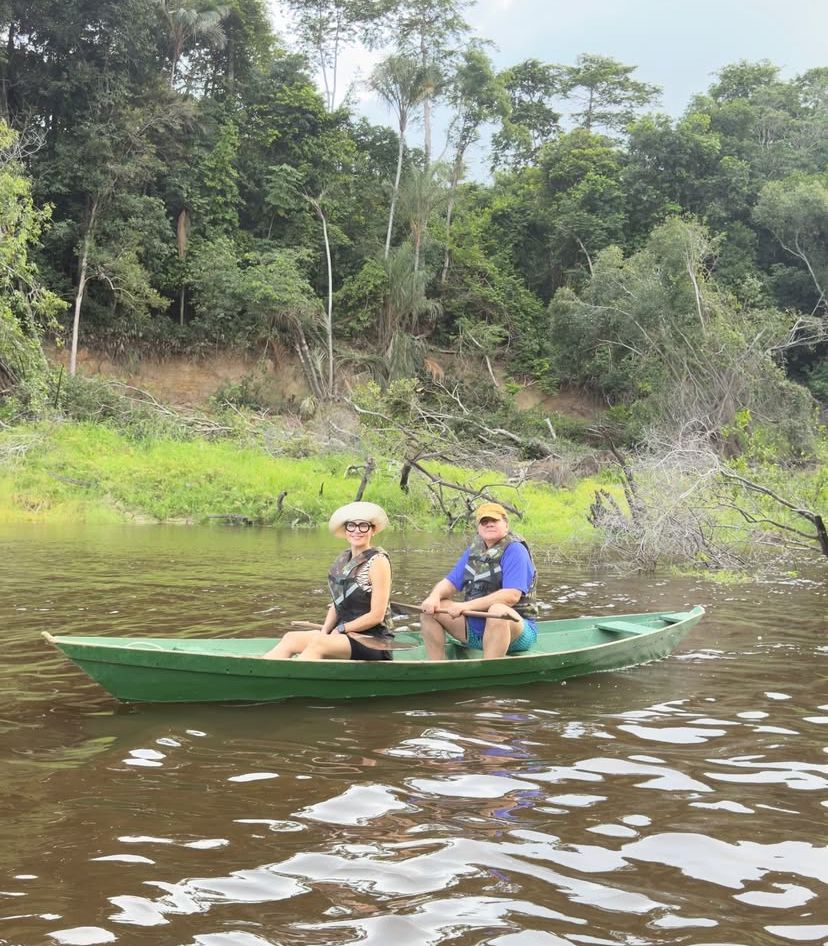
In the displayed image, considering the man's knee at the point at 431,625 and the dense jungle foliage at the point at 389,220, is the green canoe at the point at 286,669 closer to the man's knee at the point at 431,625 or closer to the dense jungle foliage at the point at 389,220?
the man's knee at the point at 431,625

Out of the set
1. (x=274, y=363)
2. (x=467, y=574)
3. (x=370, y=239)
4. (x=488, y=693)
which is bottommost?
(x=488, y=693)

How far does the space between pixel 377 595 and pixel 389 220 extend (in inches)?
1122

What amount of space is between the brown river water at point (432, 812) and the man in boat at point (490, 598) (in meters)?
0.40

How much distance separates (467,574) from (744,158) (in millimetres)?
33229

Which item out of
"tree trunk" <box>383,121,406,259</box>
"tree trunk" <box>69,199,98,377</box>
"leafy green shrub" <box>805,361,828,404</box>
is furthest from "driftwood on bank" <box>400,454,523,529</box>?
→ "leafy green shrub" <box>805,361,828,404</box>

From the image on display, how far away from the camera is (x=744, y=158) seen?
34.6 m

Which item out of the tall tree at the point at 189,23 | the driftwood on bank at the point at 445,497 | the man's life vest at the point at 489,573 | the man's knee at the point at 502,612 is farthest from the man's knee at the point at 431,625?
the tall tree at the point at 189,23

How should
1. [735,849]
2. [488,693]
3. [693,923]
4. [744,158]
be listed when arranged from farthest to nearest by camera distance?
[744,158], [488,693], [735,849], [693,923]

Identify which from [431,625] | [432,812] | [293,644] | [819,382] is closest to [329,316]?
[819,382]

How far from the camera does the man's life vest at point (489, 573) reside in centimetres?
616

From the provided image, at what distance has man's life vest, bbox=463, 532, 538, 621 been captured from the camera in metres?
6.16

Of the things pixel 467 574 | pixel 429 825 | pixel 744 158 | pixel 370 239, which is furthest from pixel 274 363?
pixel 429 825

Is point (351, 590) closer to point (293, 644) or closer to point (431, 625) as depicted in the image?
point (293, 644)

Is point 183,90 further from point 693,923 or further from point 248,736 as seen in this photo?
point 693,923
